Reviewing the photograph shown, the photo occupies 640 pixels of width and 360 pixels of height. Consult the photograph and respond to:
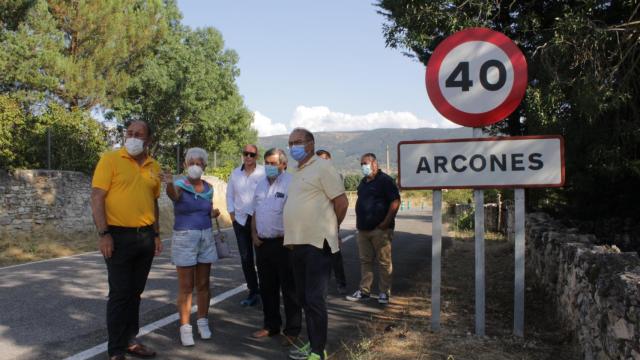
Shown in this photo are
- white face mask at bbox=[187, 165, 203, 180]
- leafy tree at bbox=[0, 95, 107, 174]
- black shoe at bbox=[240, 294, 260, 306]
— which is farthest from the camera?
leafy tree at bbox=[0, 95, 107, 174]

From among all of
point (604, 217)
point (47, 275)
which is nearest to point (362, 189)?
point (604, 217)

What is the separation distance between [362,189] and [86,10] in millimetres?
20069

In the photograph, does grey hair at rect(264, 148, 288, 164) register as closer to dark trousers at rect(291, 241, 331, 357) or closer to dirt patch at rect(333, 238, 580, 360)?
dark trousers at rect(291, 241, 331, 357)

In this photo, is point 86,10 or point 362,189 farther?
point 86,10

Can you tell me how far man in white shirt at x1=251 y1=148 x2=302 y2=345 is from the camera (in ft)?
17.0

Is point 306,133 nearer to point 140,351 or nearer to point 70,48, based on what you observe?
point 140,351

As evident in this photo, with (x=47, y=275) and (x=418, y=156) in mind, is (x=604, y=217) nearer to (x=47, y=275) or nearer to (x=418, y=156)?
(x=418, y=156)

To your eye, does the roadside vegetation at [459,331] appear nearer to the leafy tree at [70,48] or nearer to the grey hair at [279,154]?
the grey hair at [279,154]

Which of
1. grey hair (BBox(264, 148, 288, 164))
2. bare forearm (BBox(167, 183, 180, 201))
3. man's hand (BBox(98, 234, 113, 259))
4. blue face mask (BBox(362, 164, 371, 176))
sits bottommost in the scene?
man's hand (BBox(98, 234, 113, 259))

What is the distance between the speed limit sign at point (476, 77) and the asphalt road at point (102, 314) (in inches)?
90.2

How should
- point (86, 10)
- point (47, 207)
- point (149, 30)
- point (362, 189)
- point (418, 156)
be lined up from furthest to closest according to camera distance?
1. point (149, 30)
2. point (86, 10)
3. point (47, 207)
4. point (362, 189)
5. point (418, 156)

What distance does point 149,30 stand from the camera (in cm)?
2717

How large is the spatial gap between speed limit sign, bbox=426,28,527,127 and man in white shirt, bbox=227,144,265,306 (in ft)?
8.47

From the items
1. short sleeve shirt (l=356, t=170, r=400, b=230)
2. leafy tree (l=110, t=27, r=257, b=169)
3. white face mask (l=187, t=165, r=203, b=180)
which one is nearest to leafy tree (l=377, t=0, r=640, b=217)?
short sleeve shirt (l=356, t=170, r=400, b=230)
